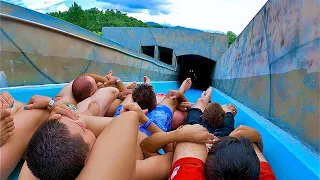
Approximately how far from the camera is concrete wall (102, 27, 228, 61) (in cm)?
1270

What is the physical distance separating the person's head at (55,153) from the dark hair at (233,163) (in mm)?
454

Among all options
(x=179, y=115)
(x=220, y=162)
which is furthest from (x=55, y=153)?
(x=179, y=115)

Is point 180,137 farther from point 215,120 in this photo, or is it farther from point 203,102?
point 203,102

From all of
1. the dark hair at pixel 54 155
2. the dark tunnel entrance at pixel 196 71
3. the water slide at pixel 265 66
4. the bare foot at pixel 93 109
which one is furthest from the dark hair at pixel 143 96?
the dark tunnel entrance at pixel 196 71

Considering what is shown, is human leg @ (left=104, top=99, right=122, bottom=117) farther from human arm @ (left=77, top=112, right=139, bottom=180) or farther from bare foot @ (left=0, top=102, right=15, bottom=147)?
human arm @ (left=77, top=112, right=139, bottom=180)

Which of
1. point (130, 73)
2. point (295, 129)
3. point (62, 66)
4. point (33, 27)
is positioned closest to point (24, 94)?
point (33, 27)

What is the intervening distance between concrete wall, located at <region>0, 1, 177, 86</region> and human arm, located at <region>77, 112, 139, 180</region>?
1463mm

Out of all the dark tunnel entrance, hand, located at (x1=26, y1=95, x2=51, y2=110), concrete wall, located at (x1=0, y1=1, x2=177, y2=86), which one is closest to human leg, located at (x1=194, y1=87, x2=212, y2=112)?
hand, located at (x1=26, y1=95, x2=51, y2=110)

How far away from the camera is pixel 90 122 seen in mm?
1251

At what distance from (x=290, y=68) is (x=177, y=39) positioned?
12.3 metres

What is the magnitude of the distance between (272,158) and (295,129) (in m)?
0.19

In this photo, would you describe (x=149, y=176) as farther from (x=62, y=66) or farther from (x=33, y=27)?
(x=62, y=66)

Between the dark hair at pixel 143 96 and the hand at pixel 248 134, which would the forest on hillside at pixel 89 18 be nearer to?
the dark hair at pixel 143 96

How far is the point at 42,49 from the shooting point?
8.09 feet
